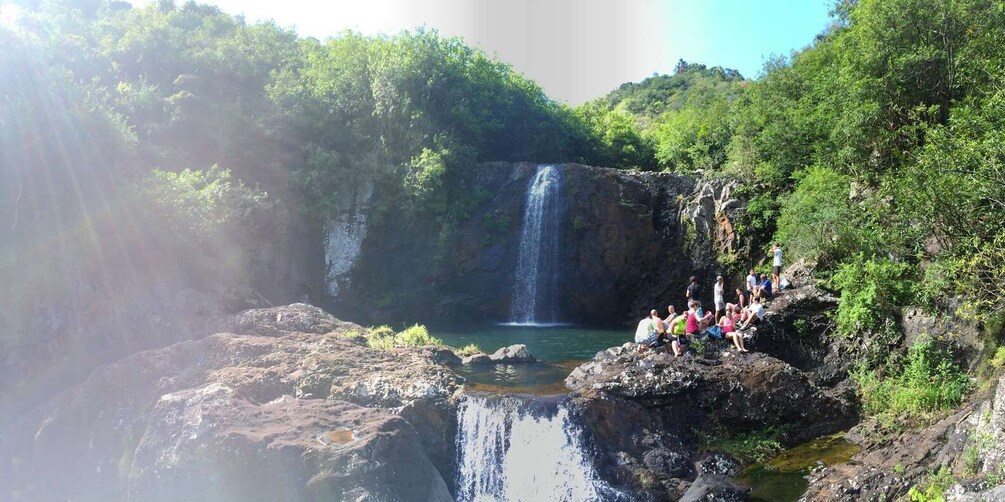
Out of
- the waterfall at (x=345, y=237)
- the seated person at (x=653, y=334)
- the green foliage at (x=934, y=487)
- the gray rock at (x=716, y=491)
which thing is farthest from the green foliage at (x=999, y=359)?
the waterfall at (x=345, y=237)

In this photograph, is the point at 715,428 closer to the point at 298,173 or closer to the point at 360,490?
the point at 360,490

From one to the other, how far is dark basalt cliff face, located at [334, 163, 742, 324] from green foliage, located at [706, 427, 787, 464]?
12.5 meters

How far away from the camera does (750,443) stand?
33.8 ft

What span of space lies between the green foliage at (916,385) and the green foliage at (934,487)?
8.75 ft

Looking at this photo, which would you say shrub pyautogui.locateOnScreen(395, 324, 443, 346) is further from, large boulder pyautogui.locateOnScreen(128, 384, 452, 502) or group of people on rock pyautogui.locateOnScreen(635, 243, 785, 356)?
large boulder pyautogui.locateOnScreen(128, 384, 452, 502)

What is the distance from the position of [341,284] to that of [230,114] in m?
7.45

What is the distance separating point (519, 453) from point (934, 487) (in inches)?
214

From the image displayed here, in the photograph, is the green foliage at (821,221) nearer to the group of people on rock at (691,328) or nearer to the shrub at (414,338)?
the group of people on rock at (691,328)

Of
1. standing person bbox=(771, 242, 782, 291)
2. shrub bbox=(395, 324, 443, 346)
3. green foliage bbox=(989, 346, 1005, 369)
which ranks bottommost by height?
shrub bbox=(395, 324, 443, 346)

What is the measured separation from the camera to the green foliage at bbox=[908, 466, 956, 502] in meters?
6.88

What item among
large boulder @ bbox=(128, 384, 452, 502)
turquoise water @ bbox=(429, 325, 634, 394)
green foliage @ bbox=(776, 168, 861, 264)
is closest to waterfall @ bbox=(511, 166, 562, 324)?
turquoise water @ bbox=(429, 325, 634, 394)

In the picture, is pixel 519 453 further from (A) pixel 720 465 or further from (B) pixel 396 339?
(B) pixel 396 339

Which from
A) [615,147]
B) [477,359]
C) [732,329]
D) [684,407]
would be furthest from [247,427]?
[615,147]

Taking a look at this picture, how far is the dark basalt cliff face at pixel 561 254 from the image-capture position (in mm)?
23594
